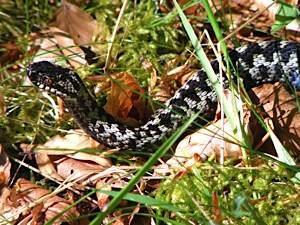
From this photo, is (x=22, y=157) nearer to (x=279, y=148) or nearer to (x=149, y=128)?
(x=149, y=128)

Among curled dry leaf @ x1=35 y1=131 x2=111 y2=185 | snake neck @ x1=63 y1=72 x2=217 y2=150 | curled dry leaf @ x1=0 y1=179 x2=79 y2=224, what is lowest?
curled dry leaf @ x1=0 y1=179 x2=79 y2=224

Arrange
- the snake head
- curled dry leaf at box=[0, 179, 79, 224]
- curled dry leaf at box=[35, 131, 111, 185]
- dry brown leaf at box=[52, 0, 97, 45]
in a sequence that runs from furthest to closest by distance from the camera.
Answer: dry brown leaf at box=[52, 0, 97, 45] → the snake head → curled dry leaf at box=[35, 131, 111, 185] → curled dry leaf at box=[0, 179, 79, 224]

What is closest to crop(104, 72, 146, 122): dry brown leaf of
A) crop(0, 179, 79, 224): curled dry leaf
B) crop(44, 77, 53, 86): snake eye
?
crop(44, 77, 53, 86): snake eye

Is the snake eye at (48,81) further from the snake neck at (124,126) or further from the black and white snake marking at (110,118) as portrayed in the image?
the snake neck at (124,126)

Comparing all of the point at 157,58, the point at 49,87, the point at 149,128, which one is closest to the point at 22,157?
the point at 49,87

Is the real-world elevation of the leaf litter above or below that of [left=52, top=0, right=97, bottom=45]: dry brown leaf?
below

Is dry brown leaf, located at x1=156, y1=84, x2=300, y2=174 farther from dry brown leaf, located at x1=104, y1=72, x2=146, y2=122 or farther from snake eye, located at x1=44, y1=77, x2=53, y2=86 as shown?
snake eye, located at x1=44, y1=77, x2=53, y2=86

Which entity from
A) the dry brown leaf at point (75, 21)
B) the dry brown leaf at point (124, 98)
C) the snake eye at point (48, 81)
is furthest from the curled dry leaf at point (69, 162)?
the dry brown leaf at point (75, 21)
